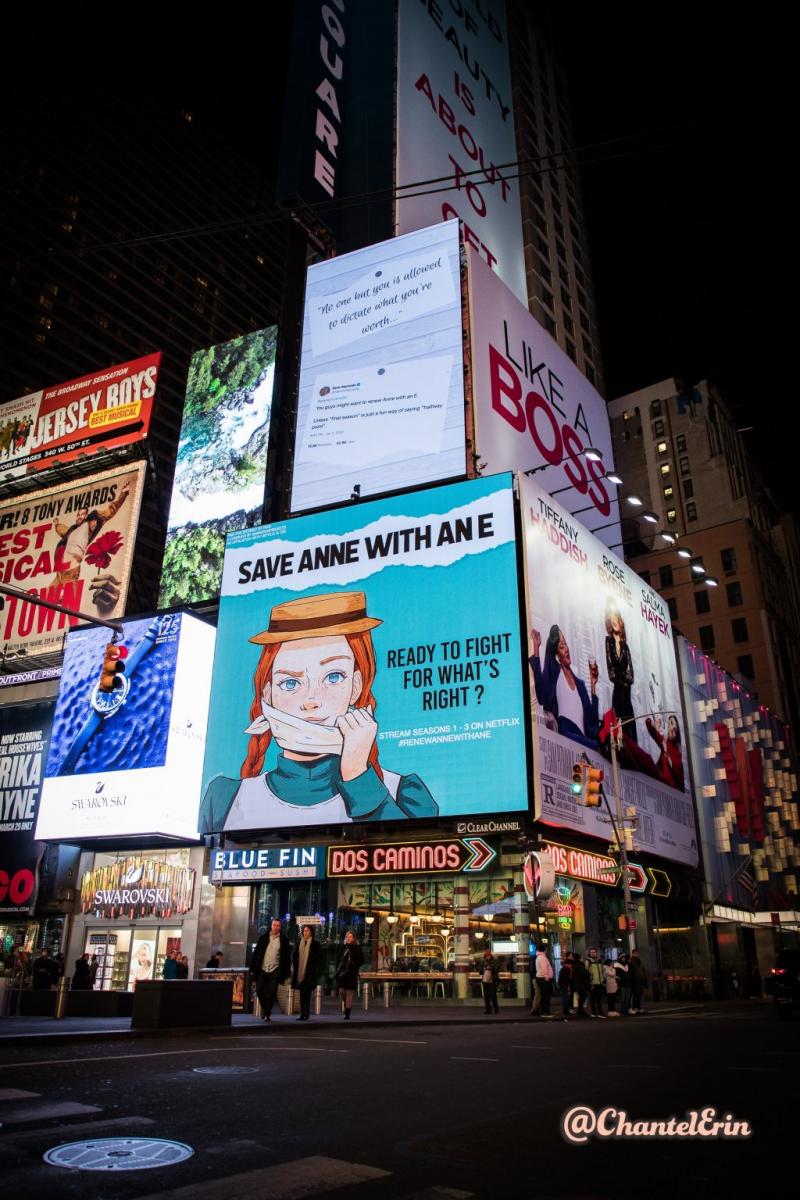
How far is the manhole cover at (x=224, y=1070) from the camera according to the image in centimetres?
879

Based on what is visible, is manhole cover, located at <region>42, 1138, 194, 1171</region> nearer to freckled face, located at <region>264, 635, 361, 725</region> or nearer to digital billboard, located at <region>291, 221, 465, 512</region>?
freckled face, located at <region>264, 635, 361, 725</region>

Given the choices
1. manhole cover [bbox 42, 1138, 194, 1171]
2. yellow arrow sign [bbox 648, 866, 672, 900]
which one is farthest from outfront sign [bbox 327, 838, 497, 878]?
manhole cover [bbox 42, 1138, 194, 1171]

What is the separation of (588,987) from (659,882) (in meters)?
18.1

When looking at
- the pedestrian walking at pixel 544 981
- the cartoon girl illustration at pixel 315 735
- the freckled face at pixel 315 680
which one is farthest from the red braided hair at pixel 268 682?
the pedestrian walking at pixel 544 981

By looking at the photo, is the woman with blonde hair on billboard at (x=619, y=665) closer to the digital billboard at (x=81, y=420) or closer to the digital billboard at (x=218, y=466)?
the digital billboard at (x=218, y=466)

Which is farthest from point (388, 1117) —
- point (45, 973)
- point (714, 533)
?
point (714, 533)

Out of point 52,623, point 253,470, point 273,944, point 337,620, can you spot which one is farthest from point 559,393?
point 273,944

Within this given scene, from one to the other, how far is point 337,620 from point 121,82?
178m

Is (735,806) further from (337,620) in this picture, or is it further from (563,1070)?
(563,1070)

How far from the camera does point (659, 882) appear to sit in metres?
41.2

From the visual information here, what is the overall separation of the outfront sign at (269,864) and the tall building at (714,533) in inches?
1762

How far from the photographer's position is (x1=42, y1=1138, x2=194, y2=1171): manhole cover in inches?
195

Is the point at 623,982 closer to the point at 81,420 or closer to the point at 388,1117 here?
the point at 388,1117

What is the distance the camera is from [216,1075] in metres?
8.60
